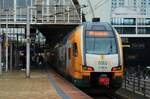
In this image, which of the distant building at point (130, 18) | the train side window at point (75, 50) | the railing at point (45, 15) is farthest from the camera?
the distant building at point (130, 18)

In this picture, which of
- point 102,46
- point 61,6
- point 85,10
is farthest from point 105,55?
point 85,10

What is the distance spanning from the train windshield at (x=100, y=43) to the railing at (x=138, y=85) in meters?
1.91

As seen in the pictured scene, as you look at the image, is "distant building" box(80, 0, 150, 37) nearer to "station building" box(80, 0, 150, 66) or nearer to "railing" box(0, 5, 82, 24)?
"station building" box(80, 0, 150, 66)

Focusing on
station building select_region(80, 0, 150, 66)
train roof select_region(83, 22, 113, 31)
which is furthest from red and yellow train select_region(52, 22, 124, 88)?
station building select_region(80, 0, 150, 66)

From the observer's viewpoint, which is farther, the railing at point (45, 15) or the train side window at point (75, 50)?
the railing at point (45, 15)

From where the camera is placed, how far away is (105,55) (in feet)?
78.6

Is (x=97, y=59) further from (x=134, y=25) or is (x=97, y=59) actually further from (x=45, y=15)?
(x=134, y=25)

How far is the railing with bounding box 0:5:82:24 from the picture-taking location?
5800cm

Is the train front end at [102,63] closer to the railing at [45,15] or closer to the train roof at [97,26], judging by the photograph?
the train roof at [97,26]

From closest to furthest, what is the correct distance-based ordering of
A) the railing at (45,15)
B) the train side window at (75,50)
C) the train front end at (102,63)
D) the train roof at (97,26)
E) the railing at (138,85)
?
the railing at (138,85), the train front end at (102,63), the train side window at (75,50), the train roof at (97,26), the railing at (45,15)

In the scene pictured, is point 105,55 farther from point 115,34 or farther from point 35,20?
point 35,20

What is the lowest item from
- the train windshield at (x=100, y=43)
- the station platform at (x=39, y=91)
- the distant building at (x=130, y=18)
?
the station platform at (x=39, y=91)

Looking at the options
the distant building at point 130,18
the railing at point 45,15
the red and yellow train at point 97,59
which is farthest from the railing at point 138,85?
the distant building at point 130,18

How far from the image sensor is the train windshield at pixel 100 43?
79.5 ft
